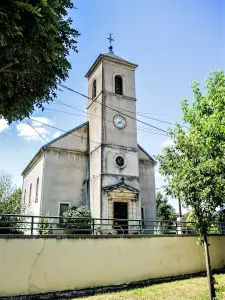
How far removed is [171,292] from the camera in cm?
952

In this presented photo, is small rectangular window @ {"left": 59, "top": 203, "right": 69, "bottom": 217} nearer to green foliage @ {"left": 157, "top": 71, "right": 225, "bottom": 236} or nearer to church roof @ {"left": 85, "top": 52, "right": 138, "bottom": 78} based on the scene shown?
green foliage @ {"left": 157, "top": 71, "right": 225, "bottom": 236}

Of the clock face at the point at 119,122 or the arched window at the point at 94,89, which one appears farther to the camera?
the arched window at the point at 94,89

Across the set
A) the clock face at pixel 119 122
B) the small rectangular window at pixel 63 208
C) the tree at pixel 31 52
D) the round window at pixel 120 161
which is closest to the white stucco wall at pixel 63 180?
the small rectangular window at pixel 63 208

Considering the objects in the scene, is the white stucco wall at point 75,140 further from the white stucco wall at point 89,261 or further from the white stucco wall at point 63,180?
the white stucco wall at point 89,261

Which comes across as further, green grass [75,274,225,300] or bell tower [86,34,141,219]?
bell tower [86,34,141,219]

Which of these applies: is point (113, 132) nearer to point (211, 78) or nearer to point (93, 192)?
point (93, 192)

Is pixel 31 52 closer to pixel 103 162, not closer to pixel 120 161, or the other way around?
pixel 103 162

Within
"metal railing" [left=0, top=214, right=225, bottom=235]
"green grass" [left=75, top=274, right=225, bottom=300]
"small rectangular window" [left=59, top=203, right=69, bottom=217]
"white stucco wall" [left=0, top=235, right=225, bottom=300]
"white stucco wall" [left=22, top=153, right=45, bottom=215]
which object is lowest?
"green grass" [left=75, top=274, right=225, bottom=300]

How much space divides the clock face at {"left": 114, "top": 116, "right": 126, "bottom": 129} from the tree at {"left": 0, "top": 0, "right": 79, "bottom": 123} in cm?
1364

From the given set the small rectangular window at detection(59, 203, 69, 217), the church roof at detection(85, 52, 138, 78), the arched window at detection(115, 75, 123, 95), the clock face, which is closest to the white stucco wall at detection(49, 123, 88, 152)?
the clock face

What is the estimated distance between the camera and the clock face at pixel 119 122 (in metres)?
20.7

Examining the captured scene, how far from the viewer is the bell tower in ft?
60.6

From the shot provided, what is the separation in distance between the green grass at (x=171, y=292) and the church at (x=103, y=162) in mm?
7780

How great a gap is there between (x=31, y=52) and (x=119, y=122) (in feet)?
51.0
